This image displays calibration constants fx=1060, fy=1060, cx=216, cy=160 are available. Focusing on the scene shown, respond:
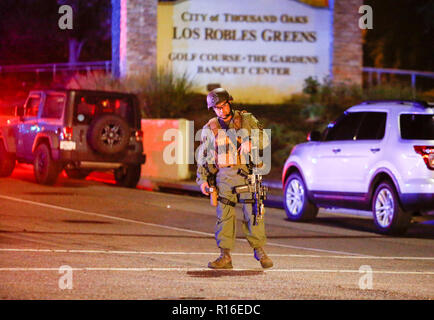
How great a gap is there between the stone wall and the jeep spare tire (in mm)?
13029

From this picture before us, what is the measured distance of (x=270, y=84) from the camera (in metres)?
33.2

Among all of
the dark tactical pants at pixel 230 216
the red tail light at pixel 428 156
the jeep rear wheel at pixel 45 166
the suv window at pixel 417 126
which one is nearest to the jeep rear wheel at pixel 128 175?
the jeep rear wheel at pixel 45 166

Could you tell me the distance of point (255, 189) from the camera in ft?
35.6

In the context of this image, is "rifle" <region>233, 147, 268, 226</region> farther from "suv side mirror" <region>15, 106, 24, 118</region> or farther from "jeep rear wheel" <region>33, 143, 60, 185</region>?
"suv side mirror" <region>15, 106, 24, 118</region>

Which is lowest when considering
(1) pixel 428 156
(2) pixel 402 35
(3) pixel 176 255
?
(3) pixel 176 255

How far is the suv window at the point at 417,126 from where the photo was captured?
594 inches

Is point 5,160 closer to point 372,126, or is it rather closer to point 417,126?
point 372,126

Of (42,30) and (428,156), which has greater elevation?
(42,30)

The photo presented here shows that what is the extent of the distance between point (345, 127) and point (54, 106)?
24.8 feet

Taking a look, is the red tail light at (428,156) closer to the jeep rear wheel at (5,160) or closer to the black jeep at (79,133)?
the black jeep at (79,133)

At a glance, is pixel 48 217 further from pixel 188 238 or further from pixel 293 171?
pixel 293 171

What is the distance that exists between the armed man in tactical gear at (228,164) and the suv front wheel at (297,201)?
625 cm

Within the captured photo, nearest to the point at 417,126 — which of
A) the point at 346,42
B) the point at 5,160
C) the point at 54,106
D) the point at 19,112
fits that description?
the point at 54,106

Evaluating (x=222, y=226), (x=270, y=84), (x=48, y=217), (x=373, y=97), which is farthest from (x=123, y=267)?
(x=270, y=84)
